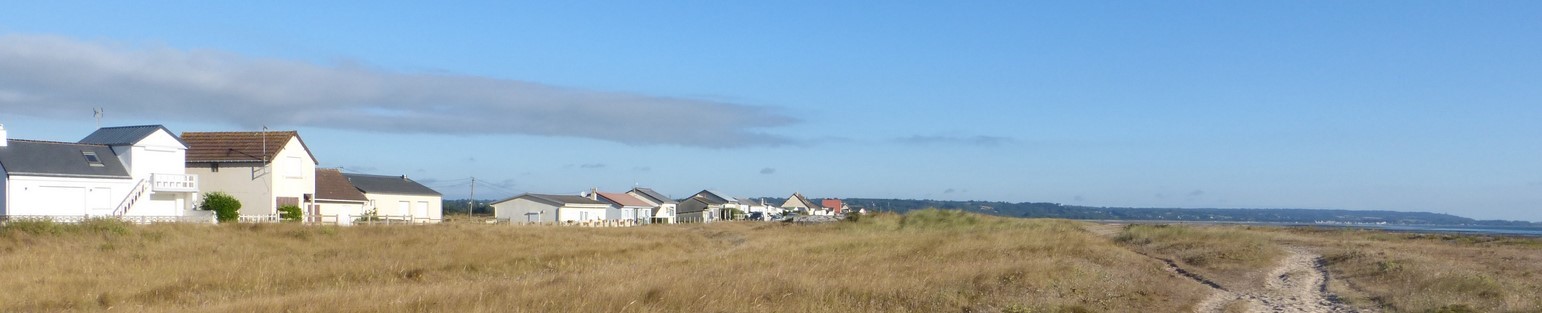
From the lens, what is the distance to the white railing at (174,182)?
42.1 m

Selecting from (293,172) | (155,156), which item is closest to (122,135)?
(155,156)

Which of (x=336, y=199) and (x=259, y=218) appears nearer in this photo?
(x=259, y=218)

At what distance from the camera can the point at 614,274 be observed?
17797 mm

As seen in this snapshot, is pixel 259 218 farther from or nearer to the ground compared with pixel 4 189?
nearer to the ground

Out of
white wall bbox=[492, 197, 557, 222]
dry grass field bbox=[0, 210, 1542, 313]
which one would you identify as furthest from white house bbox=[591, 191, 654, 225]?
dry grass field bbox=[0, 210, 1542, 313]

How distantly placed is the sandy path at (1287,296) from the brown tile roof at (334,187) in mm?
42490

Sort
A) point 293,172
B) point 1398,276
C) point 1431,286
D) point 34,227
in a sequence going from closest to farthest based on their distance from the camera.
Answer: point 1431,286 → point 1398,276 → point 34,227 → point 293,172

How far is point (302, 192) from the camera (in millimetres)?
49156

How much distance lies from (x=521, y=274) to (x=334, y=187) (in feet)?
120

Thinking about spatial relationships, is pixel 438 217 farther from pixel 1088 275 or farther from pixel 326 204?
pixel 1088 275

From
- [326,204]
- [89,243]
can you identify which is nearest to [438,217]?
[326,204]

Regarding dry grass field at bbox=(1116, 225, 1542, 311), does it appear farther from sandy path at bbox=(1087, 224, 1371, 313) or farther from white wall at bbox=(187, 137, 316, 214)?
white wall at bbox=(187, 137, 316, 214)

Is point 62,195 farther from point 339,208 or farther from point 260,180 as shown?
point 339,208

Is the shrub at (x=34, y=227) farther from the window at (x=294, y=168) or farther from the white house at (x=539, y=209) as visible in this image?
the white house at (x=539, y=209)
